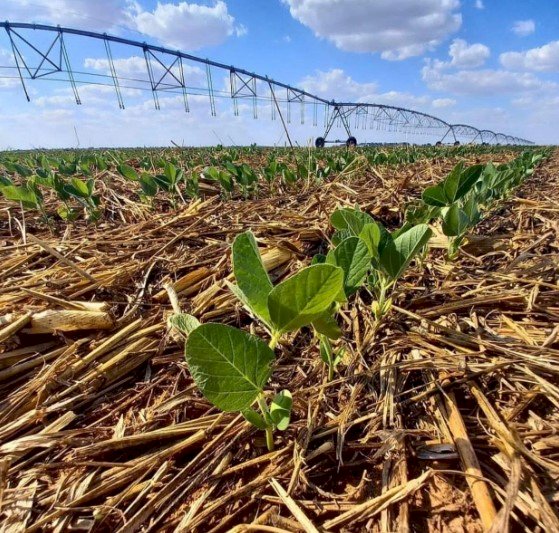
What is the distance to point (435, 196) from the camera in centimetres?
156

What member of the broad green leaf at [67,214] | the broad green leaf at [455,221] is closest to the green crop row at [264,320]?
the broad green leaf at [455,221]

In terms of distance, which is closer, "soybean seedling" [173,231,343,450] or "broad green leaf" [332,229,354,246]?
"soybean seedling" [173,231,343,450]

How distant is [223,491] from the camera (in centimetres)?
75

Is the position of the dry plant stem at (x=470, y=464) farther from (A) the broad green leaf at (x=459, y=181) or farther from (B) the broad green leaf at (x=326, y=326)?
(A) the broad green leaf at (x=459, y=181)

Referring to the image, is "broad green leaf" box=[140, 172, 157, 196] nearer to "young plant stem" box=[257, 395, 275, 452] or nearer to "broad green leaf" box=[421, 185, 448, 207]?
"broad green leaf" box=[421, 185, 448, 207]

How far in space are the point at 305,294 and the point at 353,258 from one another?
0.74 ft

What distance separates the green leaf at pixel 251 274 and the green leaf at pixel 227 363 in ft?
0.30

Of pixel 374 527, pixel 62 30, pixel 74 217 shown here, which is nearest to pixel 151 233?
pixel 74 217

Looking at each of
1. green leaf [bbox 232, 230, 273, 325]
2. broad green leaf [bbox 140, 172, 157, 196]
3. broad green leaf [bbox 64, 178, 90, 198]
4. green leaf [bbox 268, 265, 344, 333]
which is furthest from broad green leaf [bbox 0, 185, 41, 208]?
green leaf [bbox 268, 265, 344, 333]

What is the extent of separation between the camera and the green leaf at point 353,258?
84 cm

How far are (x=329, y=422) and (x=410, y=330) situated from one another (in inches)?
17.0

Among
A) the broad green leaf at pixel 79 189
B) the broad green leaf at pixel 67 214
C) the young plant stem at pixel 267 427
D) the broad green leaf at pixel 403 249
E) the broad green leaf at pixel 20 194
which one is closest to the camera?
the young plant stem at pixel 267 427

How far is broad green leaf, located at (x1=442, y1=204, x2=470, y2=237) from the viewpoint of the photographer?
4.42 feet

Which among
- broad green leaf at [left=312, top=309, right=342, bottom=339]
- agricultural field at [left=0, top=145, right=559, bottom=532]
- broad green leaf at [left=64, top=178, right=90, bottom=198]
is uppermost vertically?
broad green leaf at [left=64, top=178, right=90, bottom=198]
